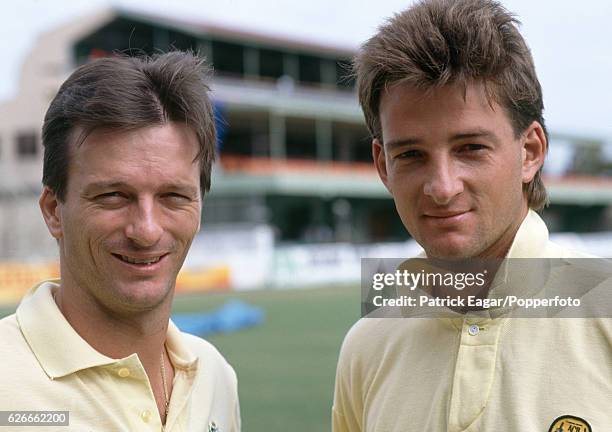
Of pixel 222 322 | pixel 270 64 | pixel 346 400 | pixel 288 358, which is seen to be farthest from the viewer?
pixel 270 64

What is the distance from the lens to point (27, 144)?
97.1 feet

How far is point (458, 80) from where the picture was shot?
1900 mm

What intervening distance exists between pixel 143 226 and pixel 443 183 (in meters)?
0.80

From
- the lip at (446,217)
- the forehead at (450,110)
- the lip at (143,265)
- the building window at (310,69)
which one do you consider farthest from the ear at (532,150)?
the building window at (310,69)

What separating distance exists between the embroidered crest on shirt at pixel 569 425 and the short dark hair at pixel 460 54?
72cm

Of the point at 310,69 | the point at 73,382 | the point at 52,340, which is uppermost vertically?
the point at 310,69

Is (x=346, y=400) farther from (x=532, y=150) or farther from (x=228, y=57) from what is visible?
(x=228, y=57)

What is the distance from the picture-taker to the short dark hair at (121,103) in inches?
81.4

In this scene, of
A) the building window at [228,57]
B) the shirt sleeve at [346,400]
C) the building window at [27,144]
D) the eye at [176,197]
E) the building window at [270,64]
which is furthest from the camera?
the building window at [270,64]

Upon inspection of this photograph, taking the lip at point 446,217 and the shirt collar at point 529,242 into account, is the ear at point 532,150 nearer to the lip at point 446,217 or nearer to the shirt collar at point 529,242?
the shirt collar at point 529,242

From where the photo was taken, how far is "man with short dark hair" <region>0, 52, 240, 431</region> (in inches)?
80.0

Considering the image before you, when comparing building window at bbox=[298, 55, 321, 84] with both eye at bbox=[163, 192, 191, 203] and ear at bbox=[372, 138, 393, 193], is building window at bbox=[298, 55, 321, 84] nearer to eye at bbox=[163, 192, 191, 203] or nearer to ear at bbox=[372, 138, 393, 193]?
ear at bbox=[372, 138, 393, 193]

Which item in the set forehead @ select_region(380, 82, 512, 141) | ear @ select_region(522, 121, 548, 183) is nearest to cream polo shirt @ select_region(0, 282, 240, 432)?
forehead @ select_region(380, 82, 512, 141)

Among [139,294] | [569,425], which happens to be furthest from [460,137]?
[139,294]
